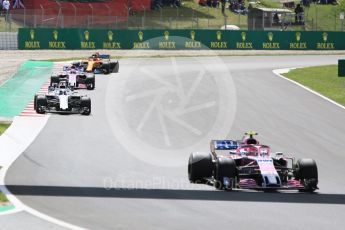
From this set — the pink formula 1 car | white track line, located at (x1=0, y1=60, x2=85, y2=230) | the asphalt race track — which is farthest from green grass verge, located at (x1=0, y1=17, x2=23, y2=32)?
the pink formula 1 car

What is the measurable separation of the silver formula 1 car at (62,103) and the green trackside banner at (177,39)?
32.0m

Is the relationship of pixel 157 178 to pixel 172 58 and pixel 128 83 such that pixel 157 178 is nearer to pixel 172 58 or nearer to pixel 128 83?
pixel 128 83

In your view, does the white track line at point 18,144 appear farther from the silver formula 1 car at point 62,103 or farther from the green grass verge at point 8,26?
the green grass verge at point 8,26

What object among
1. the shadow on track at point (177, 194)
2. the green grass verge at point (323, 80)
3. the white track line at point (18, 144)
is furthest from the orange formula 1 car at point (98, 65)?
the shadow on track at point (177, 194)

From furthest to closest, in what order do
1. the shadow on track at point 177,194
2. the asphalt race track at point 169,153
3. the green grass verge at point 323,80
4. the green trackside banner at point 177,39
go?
the green trackside banner at point 177,39 → the green grass verge at point 323,80 → the shadow on track at point 177,194 → the asphalt race track at point 169,153

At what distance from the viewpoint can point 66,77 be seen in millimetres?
36750

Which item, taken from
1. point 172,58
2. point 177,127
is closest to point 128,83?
point 177,127

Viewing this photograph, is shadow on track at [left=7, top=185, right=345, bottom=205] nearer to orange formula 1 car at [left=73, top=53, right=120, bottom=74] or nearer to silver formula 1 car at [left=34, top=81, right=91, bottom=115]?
silver formula 1 car at [left=34, top=81, right=91, bottom=115]

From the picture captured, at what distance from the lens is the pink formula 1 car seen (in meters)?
16.6

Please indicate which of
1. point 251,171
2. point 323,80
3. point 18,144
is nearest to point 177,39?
point 323,80

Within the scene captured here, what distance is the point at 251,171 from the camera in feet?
56.2

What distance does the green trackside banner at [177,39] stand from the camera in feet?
200

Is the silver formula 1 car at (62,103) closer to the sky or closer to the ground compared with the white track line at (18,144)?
closer to the sky

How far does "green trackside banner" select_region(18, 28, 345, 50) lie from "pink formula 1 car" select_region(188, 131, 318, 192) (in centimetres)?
4437
